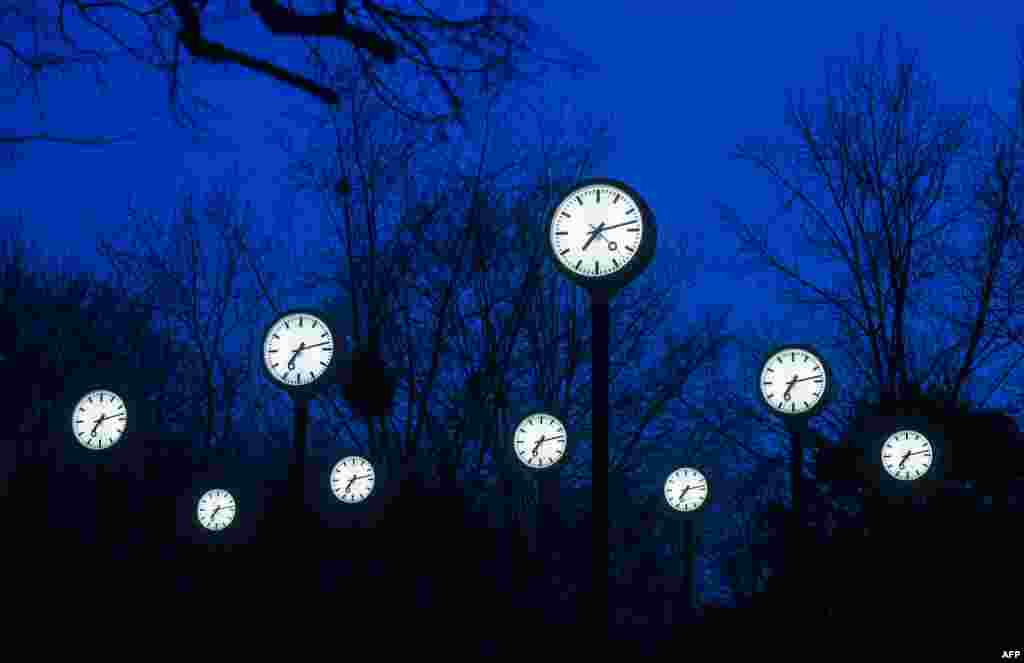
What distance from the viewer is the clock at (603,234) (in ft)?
17.5

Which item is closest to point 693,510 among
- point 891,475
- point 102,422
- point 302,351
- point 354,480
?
point 891,475

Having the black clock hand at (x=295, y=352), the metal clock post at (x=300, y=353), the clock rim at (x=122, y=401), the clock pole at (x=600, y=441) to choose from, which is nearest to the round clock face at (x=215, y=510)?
the clock rim at (x=122, y=401)

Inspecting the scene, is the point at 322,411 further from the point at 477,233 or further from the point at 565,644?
the point at 565,644

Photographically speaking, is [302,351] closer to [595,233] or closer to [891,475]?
[595,233]

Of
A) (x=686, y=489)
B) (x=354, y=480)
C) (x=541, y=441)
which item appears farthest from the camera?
(x=354, y=480)

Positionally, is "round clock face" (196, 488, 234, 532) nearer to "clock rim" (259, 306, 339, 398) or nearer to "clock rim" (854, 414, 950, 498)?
"clock rim" (259, 306, 339, 398)

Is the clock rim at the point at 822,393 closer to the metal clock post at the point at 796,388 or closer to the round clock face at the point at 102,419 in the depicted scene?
the metal clock post at the point at 796,388

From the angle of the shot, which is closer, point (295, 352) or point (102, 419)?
point (295, 352)

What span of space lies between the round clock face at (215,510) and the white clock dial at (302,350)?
4924 millimetres

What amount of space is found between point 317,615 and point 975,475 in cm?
1018

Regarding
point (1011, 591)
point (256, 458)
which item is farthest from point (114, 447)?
point (256, 458)

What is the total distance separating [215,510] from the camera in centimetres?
1258

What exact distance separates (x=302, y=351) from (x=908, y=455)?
297 inches

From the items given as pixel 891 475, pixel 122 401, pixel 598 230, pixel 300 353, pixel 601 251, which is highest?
pixel 598 230
